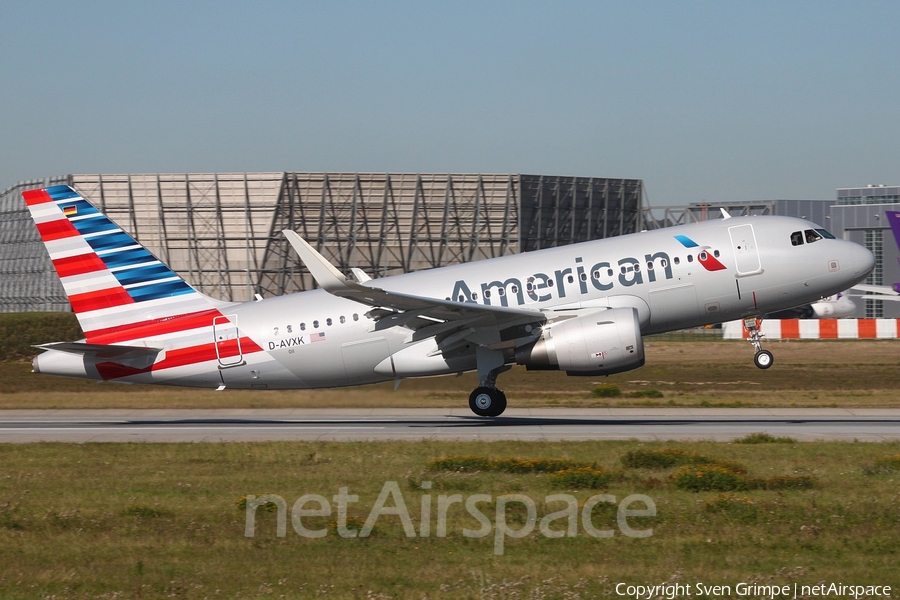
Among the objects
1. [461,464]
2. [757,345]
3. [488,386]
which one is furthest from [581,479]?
[757,345]

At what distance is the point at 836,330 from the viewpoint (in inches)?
2702

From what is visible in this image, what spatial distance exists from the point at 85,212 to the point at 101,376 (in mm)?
4494

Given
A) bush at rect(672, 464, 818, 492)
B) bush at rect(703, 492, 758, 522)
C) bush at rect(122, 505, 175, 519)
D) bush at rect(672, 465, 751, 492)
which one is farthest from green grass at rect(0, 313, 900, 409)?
bush at rect(703, 492, 758, 522)

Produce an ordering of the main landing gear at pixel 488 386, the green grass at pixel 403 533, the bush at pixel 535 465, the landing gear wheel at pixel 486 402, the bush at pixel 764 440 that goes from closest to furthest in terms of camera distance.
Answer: the green grass at pixel 403 533 → the bush at pixel 535 465 → the bush at pixel 764 440 → the main landing gear at pixel 488 386 → the landing gear wheel at pixel 486 402

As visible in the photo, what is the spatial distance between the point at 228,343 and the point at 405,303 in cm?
571

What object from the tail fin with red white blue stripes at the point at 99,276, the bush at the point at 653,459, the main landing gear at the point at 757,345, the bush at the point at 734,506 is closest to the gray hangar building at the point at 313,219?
the tail fin with red white blue stripes at the point at 99,276

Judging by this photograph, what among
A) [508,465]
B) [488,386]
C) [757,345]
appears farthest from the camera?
[488,386]

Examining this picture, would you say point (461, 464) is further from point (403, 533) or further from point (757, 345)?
point (757, 345)

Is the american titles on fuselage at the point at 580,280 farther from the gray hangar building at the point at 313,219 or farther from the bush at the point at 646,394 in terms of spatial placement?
the gray hangar building at the point at 313,219

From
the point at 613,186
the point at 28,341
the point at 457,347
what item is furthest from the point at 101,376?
the point at 613,186

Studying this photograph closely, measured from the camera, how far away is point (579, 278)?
25234 mm

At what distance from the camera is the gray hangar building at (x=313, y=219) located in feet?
224

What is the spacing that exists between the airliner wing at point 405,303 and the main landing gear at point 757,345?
572 cm

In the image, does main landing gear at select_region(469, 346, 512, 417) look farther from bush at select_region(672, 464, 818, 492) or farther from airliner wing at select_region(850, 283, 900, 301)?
airliner wing at select_region(850, 283, 900, 301)
